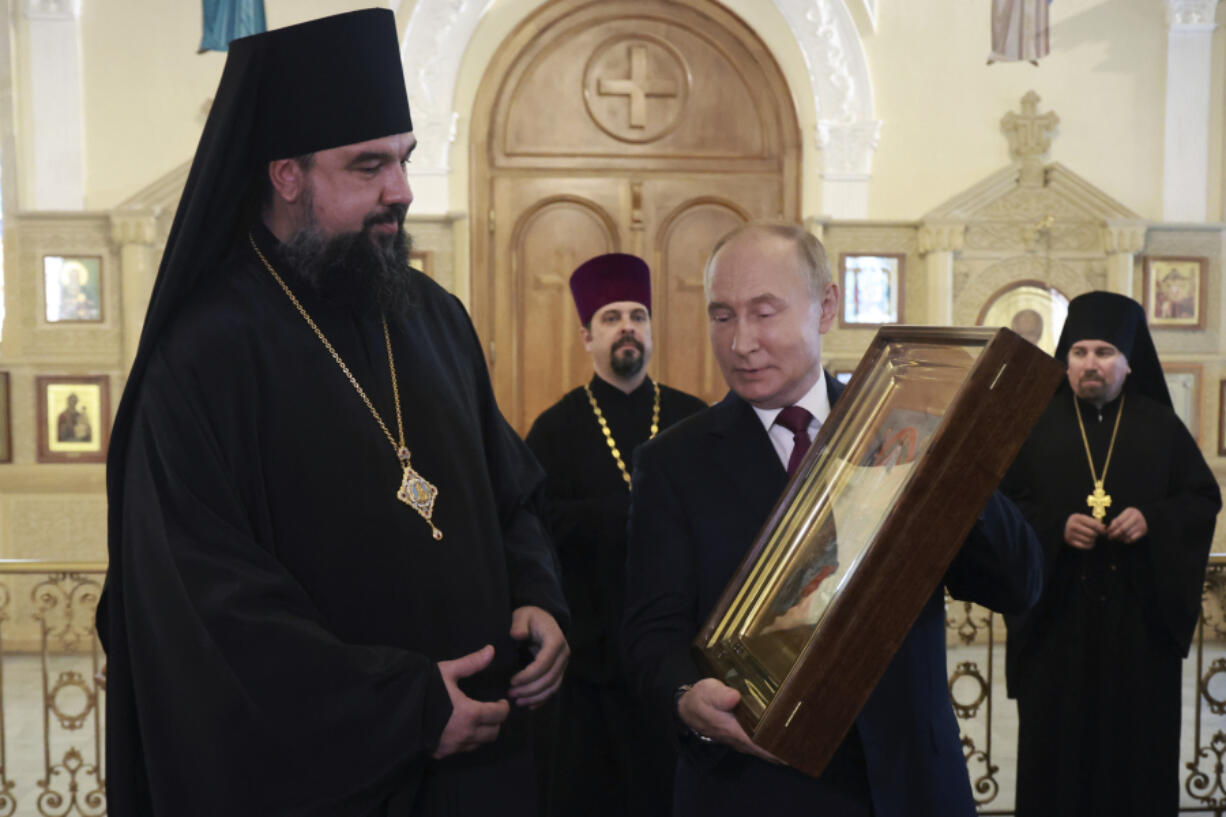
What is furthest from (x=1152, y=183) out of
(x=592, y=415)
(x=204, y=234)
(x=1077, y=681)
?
(x=204, y=234)

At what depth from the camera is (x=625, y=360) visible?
395 cm

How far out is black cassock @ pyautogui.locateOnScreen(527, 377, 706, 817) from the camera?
3324mm

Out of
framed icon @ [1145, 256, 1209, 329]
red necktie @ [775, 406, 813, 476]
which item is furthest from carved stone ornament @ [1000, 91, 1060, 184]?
red necktie @ [775, 406, 813, 476]

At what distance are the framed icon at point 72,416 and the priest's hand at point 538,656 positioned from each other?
595cm

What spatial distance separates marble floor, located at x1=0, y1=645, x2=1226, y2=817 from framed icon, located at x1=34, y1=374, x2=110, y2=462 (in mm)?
1303

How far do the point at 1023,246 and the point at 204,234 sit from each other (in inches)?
255

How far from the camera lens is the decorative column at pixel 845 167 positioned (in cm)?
723

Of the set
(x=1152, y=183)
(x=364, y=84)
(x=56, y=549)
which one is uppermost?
(x=1152, y=183)

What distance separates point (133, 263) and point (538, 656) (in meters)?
5.97

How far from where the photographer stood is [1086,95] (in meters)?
7.23

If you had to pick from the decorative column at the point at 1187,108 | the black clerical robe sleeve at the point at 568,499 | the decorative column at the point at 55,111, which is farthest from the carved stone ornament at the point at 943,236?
the decorative column at the point at 55,111

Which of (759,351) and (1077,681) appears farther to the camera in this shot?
(1077,681)

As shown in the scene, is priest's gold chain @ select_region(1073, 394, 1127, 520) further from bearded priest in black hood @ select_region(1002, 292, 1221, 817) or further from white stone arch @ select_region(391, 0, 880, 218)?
white stone arch @ select_region(391, 0, 880, 218)

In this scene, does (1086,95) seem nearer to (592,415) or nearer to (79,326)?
(592,415)
